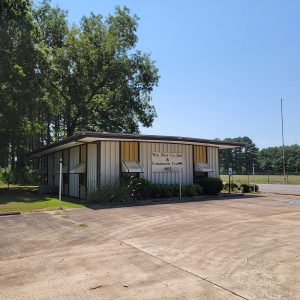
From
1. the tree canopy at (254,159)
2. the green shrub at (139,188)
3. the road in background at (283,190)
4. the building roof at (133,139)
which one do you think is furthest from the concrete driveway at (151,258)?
the tree canopy at (254,159)

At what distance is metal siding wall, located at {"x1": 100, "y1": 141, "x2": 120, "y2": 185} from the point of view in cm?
1873

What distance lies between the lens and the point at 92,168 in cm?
1958

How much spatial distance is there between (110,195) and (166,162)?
5120 mm

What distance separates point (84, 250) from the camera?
751 centimetres

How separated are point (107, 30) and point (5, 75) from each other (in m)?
14.7

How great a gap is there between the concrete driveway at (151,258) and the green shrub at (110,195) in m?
5.32

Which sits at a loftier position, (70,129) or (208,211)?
(70,129)

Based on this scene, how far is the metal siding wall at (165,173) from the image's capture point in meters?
20.3

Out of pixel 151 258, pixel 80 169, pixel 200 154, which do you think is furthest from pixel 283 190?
pixel 151 258

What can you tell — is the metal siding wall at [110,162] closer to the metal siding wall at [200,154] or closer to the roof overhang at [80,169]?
the roof overhang at [80,169]

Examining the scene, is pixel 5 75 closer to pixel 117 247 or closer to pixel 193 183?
pixel 193 183

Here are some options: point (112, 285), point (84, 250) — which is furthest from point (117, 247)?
point (112, 285)

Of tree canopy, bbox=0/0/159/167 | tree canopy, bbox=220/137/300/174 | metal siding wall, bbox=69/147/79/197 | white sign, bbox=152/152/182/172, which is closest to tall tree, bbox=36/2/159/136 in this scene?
tree canopy, bbox=0/0/159/167

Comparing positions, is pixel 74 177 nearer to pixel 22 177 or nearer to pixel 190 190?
pixel 190 190
